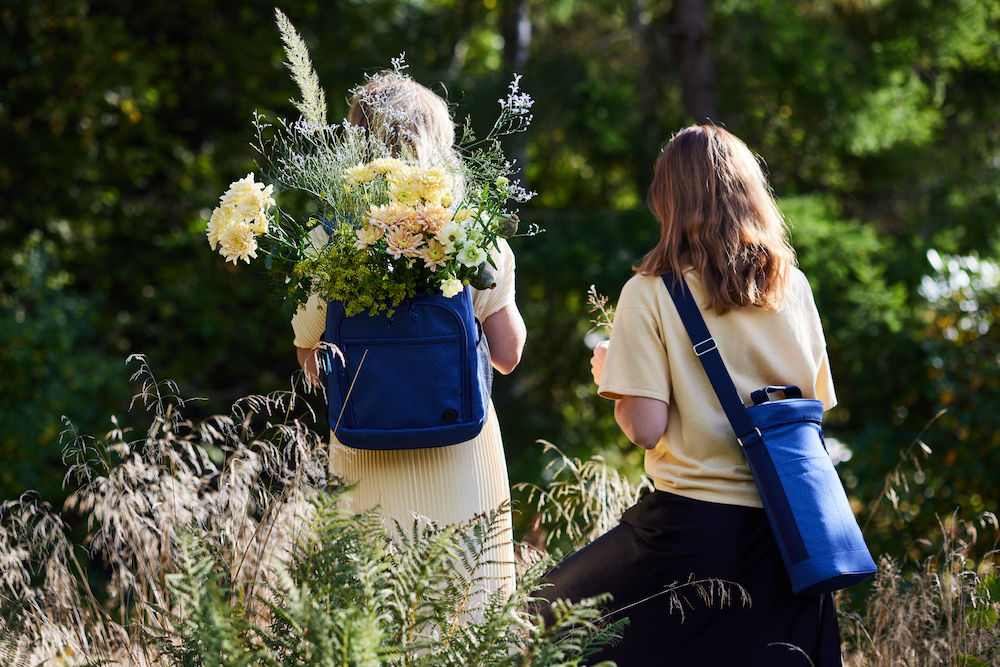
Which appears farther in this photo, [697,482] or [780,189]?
[780,189]

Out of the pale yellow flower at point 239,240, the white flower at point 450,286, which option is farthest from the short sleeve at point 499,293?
the pale yellow flower at point 239,240

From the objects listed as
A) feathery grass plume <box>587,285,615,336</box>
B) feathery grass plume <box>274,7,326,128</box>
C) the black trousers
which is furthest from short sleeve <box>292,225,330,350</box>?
the black trousers

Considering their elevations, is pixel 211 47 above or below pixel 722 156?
above

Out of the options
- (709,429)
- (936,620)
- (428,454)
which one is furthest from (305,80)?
(936,620)

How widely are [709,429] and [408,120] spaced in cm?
102

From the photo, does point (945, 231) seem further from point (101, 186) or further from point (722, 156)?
point (101, 186)

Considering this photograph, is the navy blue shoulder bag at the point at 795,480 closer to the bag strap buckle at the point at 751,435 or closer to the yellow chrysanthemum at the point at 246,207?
the bag strap buckle at the point at 751,435

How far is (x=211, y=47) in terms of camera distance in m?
7.14

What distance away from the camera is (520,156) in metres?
6.73

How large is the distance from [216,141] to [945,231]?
553 cm

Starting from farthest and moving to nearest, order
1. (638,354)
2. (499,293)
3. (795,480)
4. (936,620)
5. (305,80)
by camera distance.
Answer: (936,620), (499,293), (305,80), (638,354), (795,480)

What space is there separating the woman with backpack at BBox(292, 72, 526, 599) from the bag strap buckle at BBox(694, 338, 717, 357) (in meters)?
0.48

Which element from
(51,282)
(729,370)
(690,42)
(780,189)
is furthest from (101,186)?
(729,370)

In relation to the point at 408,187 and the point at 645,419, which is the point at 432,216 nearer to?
the point at 408,187
